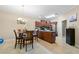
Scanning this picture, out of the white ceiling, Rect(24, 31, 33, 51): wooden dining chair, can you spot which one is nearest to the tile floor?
Rect(24, 31, 33, 51): wooden dining chair

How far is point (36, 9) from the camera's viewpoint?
285 centimetres

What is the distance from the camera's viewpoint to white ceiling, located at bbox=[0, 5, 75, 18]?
2.72 m

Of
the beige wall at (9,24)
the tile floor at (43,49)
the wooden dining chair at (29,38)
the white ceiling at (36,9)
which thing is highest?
the white ceiling at (36,9)

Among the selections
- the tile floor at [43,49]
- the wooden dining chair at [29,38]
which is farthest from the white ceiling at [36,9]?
the tile floor at [43,49]

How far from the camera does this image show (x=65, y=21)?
9.88 ft

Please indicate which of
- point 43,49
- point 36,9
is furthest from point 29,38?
point 36,9

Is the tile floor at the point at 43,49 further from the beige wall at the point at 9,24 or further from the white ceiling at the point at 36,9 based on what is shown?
the white ceiling at the point at 36,9

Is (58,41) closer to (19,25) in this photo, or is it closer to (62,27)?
(62,27)

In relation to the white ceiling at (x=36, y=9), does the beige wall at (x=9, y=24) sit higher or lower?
lower

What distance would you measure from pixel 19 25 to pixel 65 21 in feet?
4.61

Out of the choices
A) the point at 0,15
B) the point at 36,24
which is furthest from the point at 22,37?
the point at 0,15

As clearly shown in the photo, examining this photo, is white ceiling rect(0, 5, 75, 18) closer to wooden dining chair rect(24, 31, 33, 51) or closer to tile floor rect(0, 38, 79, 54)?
wooden dining chair rect(24, 31, 33, 51)

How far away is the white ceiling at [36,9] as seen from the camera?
2721mm
